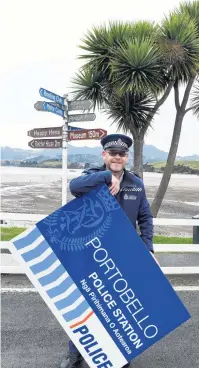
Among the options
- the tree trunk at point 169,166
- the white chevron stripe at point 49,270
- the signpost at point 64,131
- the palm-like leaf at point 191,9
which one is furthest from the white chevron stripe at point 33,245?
the palm-like leaf at point 191,9

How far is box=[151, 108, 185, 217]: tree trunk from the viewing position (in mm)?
9742

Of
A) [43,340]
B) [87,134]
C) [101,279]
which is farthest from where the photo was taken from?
[87,134]

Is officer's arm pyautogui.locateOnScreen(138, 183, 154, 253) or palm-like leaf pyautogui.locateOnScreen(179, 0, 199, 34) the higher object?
palm-like leaf pyautogui.locateOnScreen(179, 0, 199, 34)

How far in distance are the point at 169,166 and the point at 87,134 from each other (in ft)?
13.3

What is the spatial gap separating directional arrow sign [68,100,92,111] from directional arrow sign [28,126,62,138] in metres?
0.41

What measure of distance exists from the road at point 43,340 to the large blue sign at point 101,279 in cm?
76

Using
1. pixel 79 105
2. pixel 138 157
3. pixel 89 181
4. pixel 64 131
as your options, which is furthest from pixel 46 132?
pixel 89 181

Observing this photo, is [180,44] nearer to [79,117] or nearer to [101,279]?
[79,117]

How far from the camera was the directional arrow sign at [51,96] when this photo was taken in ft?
18.7

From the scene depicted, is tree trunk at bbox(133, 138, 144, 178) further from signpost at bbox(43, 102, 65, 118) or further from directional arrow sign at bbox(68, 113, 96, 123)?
signpost at bbox(43, 102, 65, 118)

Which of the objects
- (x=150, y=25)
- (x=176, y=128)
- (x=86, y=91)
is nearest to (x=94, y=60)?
(x=86, y=91)

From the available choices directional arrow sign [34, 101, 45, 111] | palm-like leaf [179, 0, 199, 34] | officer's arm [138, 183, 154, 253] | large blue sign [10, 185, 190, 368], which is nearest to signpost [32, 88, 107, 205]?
directional arrow sign [34, 101, 45, 111]

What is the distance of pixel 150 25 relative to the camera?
9.48 m

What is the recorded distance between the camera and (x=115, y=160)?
106 inches
